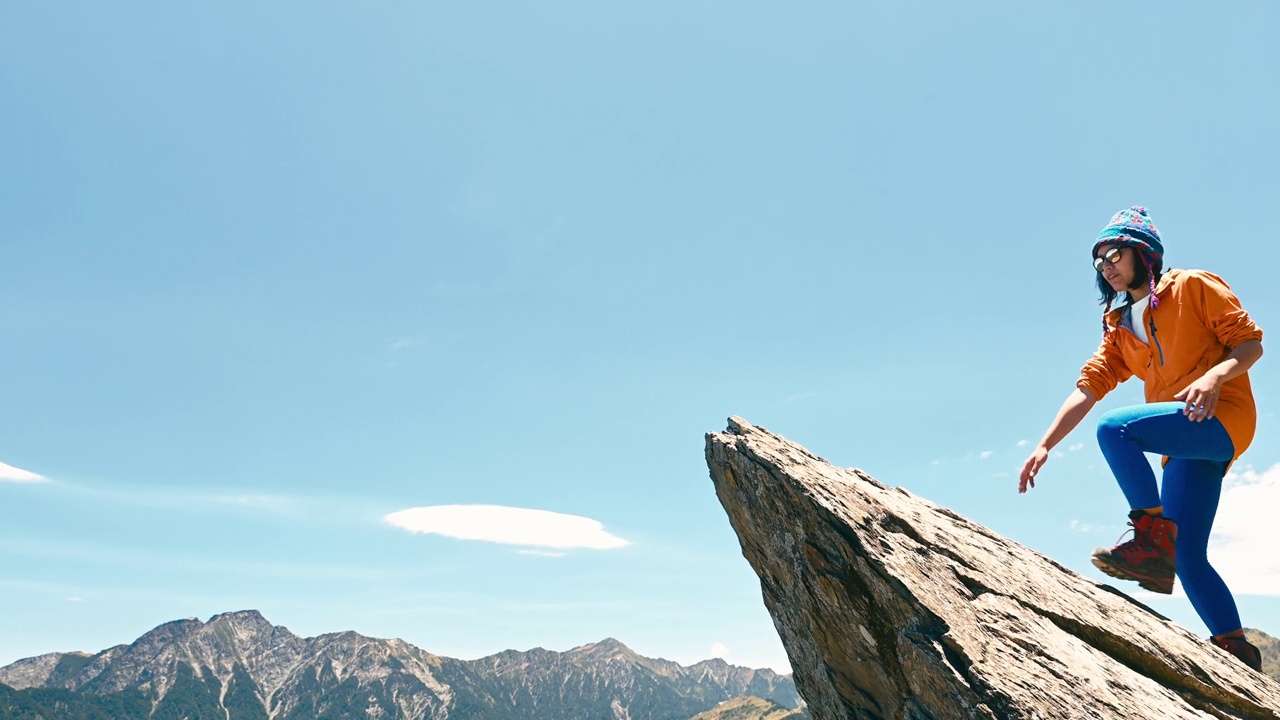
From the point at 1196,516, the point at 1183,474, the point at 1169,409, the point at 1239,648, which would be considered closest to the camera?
the point at 1169,409

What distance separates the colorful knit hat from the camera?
8.79 meters

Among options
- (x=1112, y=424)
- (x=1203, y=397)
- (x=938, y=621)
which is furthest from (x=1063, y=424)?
(x=938, y=621)

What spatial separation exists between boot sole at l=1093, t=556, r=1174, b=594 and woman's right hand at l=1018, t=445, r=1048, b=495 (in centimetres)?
134

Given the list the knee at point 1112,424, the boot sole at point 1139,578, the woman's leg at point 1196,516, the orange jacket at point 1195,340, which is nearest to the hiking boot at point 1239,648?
the woman's leg at point 1196,516

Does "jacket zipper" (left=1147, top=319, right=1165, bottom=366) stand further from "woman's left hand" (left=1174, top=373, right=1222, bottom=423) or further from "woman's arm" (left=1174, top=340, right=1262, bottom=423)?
"woman's left hand" (left=1174, top=373, right=1222, bottom=423)

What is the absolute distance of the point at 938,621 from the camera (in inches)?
336

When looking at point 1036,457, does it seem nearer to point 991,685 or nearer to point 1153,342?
point 1153,342

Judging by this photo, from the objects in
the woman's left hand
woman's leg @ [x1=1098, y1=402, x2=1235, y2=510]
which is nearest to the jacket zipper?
woman's leg @ [x1=1098, y1=402, x2=1235, y2=510]

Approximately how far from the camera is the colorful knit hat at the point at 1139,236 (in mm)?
8789

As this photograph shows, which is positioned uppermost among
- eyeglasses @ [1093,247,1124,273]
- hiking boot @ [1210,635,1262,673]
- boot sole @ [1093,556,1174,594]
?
eyeglasses @ [1093,247,1124,273]

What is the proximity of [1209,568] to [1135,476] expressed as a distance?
1.40 m

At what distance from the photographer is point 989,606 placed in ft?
29.4

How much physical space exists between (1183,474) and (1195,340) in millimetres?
1688

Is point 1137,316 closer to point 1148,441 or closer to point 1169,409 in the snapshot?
point 1169,409
